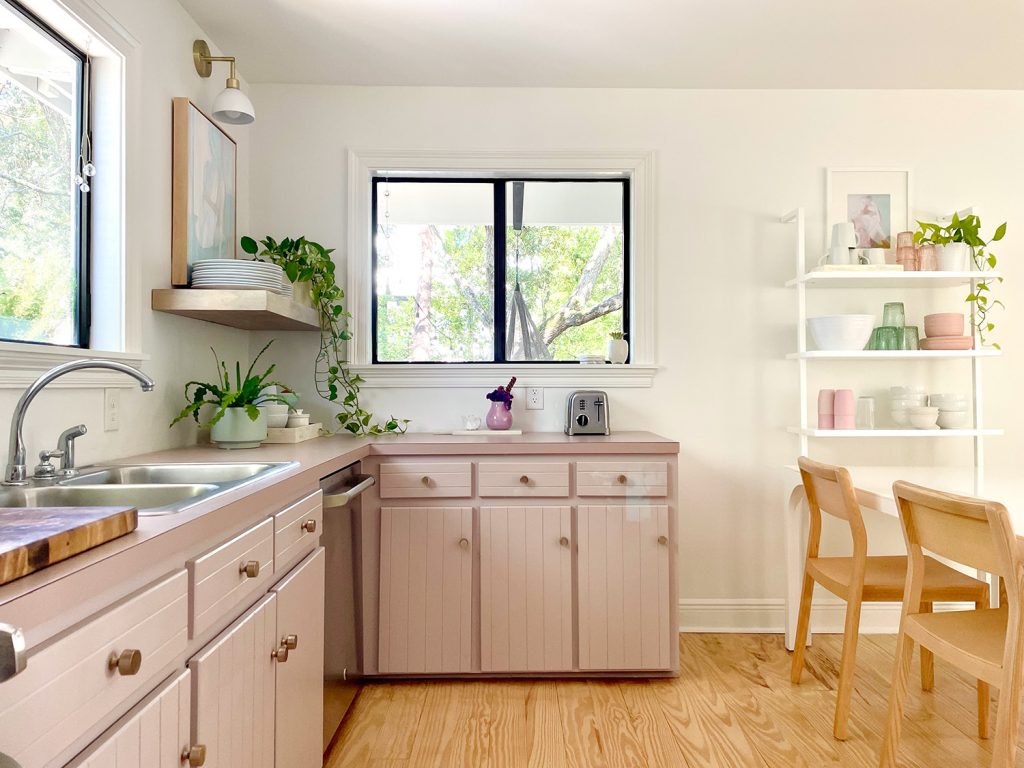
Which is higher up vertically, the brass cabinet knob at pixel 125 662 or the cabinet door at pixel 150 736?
the brass cabinet knob at pixel 125 662

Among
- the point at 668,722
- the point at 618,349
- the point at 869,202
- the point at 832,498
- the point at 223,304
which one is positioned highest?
the point at 869,202

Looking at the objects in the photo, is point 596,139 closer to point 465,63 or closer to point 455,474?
point 465,63

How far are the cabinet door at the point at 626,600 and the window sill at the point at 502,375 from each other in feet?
2.49

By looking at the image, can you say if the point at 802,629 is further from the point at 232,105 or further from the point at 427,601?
the point at 232,105

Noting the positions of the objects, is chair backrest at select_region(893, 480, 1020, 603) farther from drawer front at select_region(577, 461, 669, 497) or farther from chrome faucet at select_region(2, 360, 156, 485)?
chrome faucet at select_region(2, 360, 156, 485)

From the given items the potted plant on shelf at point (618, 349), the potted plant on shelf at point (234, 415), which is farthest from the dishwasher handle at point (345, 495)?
the potted plant on shelf at point (618, 349)

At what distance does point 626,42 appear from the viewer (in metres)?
2.64

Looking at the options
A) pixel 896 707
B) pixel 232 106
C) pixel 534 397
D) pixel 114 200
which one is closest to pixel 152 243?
pixel 114 200

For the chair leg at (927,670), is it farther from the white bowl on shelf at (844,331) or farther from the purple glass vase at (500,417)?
the purple glass vase at (500,417)

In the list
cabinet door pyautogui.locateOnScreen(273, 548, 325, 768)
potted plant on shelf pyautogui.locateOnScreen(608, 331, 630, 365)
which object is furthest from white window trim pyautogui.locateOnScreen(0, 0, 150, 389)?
potted plant on shelf pyautogui.locateOnScreen(608, 331, 630, 365)

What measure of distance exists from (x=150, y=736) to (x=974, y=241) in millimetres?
3224

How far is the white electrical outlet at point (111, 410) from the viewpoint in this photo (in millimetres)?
1910

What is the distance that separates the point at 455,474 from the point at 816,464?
125 centimetres

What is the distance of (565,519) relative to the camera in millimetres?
2451
